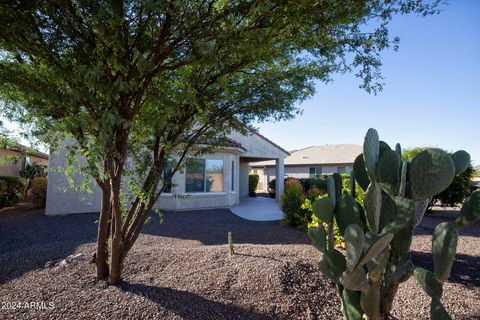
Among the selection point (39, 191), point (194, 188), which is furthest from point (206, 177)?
point (39, 191)

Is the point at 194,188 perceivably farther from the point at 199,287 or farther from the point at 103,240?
the point at 199,287

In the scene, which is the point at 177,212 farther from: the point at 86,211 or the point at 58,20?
the point at 58,20

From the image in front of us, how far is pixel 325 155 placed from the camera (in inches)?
1175

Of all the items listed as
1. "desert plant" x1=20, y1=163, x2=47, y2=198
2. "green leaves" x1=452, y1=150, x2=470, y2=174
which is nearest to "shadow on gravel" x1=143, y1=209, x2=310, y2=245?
"green leaves" x1=452, y1=150, x2=470, y2=174

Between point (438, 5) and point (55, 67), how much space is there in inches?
170

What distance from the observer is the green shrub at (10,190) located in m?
12.7

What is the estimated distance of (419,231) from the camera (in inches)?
356

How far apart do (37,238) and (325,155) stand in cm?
2673

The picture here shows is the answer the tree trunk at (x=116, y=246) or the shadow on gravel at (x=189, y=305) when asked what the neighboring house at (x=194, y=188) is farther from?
the shadow on gravel at (x=189, y=305)

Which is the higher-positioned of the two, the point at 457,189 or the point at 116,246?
the point at 457,189

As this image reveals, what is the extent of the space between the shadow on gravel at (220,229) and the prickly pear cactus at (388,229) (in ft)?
16.2

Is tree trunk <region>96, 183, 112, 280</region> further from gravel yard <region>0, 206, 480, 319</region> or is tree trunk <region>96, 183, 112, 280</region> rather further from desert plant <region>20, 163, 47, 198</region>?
desert plant <region>20, 163, 47, 198</region>

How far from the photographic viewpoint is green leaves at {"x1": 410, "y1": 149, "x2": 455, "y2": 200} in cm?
233

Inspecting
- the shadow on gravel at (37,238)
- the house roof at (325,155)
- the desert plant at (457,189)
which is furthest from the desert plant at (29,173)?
the house roof at (325,155)
